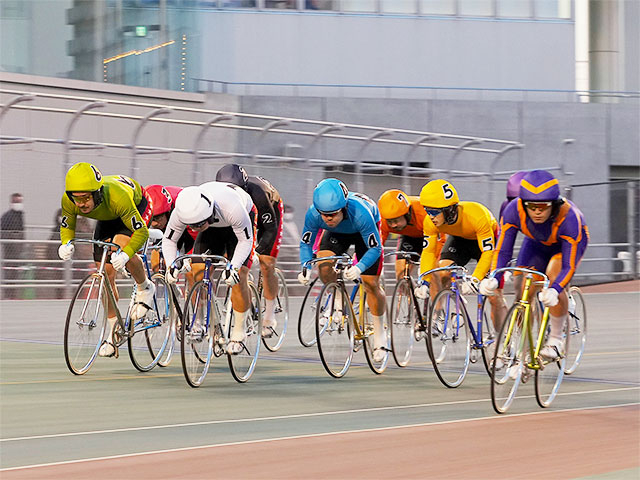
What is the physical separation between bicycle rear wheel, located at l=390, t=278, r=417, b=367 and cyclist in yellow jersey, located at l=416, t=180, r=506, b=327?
460 mm

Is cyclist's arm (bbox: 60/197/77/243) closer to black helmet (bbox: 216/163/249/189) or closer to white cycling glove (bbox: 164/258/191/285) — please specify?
white cycling glove (bbox: 164/258/191/285)

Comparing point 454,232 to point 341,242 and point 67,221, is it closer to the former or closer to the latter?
point 341,242

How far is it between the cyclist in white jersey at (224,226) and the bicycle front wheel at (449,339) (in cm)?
148

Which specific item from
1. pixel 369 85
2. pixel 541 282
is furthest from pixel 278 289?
pixel 369 85

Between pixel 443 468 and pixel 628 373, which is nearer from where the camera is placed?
pixel 443 468

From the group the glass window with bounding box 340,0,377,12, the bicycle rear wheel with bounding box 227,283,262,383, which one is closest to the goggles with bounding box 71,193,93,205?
the bicycle rear wheel with bounding box 227,283,262,383

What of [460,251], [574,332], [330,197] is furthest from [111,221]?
[574,332]

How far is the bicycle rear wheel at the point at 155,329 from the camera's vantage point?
952 centimetres

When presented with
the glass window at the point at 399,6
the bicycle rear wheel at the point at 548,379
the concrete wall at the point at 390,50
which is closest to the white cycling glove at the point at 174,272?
the bicycle rear wheel at the point at 548,379

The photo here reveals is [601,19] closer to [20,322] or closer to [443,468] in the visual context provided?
[20,322]

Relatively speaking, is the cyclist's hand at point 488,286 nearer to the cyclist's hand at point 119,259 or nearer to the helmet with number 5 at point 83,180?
the cyclist's hand at point 119,259

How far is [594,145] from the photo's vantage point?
3231 centimetres

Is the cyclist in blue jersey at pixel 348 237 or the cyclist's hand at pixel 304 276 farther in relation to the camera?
the cyclist's hand at pixel 304 276

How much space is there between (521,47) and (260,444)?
91.0 ft
